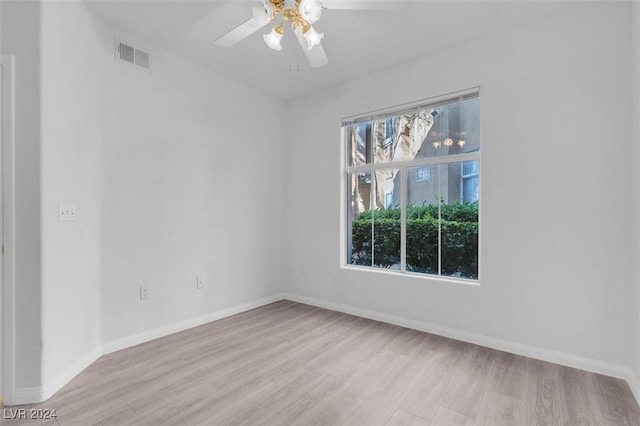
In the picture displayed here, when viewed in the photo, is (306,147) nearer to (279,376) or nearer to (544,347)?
(279,376)

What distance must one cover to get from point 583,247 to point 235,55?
142 inches

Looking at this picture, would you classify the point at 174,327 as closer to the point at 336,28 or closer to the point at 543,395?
the point at 543,395

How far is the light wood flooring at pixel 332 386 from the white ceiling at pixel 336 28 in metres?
2.87

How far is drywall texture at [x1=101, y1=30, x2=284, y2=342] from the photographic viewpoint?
2711mm

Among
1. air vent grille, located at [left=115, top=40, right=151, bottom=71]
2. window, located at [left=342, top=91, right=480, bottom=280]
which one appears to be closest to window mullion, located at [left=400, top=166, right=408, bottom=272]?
window, located at [left=342, top=91, right=480, bottom=280]

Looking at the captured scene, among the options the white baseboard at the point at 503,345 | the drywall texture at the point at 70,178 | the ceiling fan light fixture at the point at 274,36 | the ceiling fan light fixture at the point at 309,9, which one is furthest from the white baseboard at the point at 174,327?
the ceiling fan light fixture at the point at 309,9

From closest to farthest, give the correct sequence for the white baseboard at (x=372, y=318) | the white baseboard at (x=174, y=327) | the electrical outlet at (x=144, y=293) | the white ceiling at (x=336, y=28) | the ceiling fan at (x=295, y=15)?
1. the ceiling fan at (x=295, y=15)
2. the white baseboard at (x=372, y=318)
3. the white ceiling at (x=336, y=28)
4. the white baseboard at (x=174, y=327)
5. the electrical outlet at (x=144, y=293)

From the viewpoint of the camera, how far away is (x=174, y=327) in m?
3.09

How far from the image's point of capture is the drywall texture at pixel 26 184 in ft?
6.32

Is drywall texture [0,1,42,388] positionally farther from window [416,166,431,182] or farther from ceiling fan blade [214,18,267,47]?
window [416,166,431,182]

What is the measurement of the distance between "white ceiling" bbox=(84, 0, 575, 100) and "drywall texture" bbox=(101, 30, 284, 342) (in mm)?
315

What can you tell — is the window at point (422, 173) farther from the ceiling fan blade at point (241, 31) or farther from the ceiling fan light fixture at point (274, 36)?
the ceiling fan blade at point (241, 31)

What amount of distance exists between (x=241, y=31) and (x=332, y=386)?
2577mm

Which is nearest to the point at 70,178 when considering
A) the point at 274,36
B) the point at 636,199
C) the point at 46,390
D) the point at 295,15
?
the point at 46,390
